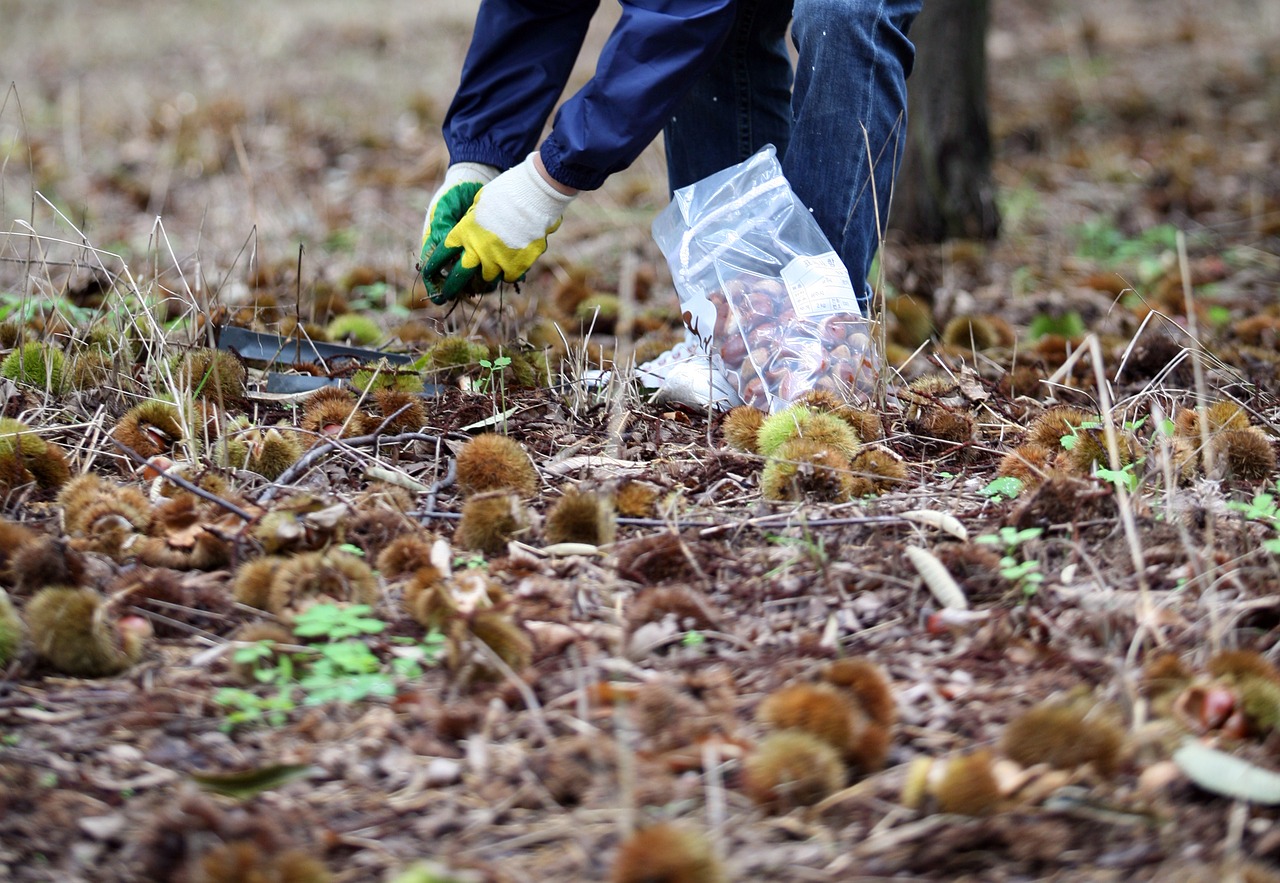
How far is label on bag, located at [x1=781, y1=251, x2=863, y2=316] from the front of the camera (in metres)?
2.60

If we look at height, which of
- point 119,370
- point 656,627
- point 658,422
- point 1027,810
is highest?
point 119,370

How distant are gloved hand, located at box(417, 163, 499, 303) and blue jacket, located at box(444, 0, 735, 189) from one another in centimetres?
7

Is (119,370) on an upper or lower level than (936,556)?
upper

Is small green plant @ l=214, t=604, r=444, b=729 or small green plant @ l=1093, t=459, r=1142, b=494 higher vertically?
small green plant @ l=1093, t=459, r=1142, b=494

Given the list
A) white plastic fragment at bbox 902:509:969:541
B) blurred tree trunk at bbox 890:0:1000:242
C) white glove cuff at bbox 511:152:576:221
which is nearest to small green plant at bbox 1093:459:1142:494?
white plastic fragment at bbox 902:509:969:541

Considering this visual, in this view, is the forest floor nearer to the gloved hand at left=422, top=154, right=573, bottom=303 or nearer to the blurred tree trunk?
the gloved hand at left=422, top=154, right=573, bottom=303

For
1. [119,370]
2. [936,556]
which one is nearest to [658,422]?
[936,556]

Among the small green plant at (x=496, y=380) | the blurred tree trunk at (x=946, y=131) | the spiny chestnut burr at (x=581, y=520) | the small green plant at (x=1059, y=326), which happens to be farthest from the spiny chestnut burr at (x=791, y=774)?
the blurred tree trunk at (x=946, y=131)

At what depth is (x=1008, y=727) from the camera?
1388 mm

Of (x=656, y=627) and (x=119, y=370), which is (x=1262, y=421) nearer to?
(x=656, y=627)

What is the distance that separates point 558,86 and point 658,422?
3.35ft

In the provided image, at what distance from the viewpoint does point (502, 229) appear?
260 centimetres

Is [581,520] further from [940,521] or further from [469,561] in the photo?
[940,521]

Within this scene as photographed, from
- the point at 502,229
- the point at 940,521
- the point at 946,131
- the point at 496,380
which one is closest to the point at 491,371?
the point at 496,380
